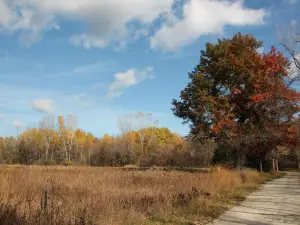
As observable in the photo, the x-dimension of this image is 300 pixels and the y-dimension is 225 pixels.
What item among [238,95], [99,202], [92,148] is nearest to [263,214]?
[99,202]

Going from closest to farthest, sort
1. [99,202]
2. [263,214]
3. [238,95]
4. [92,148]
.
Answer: [99,202] < [263,214] < [238,95] < [92,148]

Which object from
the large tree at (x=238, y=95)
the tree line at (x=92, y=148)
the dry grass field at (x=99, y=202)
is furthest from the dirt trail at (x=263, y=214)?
the tree line at (x=92, y=148)

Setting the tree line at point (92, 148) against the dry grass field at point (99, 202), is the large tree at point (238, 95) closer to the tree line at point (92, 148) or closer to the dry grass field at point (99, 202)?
the dry grass field at point (99, 202)

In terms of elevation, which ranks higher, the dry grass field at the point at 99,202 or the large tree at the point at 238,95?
the large tree at the point at 238,95

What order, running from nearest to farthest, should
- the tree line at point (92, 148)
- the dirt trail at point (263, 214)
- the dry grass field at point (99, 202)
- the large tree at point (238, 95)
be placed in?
the dry grass field at point (99, 202) → the dirt trail at point (263, 214) → the large tree at point (238, 95) → the tree line at point (92, 148)

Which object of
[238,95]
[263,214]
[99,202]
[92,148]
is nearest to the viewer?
[99,202]

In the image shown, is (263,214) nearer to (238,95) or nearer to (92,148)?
(238,95)

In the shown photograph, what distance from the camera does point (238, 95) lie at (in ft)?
103

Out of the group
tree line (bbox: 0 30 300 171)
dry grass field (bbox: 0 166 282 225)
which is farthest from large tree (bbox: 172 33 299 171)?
dry grass field (bbox: 0 166 282 225)

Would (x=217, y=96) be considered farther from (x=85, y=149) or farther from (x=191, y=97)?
(x=85, y=149)

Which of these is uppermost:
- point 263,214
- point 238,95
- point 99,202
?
point 238,95

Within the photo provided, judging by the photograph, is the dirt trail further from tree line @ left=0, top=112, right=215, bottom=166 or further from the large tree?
tree line @ left=0, top=112, right=215, bottom=166

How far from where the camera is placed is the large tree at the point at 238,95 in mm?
29312

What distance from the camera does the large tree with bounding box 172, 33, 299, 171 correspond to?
29.3 meters
